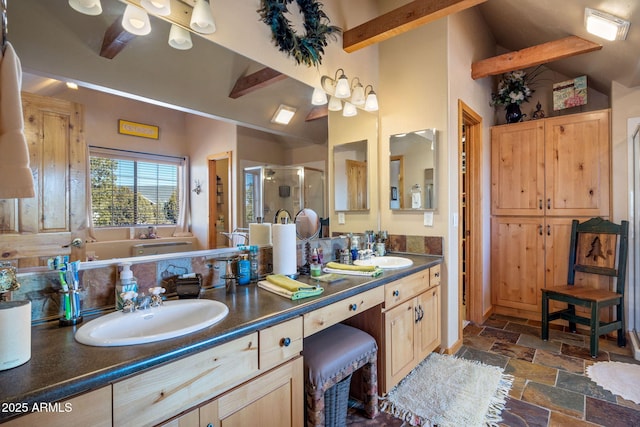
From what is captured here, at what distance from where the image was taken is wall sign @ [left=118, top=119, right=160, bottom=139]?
131cm

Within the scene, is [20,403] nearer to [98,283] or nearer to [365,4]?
[98,283]

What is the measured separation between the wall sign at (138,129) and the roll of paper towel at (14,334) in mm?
779

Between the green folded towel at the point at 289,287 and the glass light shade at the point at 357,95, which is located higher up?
the glass light shade at the point at 357,95

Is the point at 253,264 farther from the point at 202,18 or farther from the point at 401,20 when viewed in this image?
the point at 401,20

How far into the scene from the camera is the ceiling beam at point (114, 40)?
1.27m

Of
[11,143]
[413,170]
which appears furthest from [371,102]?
[11,143]

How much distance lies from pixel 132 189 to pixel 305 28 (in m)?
1.59

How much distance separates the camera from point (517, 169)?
340 centimetres

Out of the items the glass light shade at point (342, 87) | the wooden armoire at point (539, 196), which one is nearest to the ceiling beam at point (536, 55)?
the wooden armoire at point (539, 196)

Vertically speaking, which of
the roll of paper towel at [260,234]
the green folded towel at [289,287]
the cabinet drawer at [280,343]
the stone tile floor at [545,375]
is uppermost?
the roll of paper towel at [260,234]

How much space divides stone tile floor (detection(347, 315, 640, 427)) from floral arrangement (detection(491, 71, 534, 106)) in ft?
7.97

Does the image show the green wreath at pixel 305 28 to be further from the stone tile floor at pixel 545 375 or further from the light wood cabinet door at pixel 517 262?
the light wood cabinet door at pixel 517 262

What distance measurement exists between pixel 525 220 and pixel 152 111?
3.61 m

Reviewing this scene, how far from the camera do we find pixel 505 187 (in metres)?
3.48
